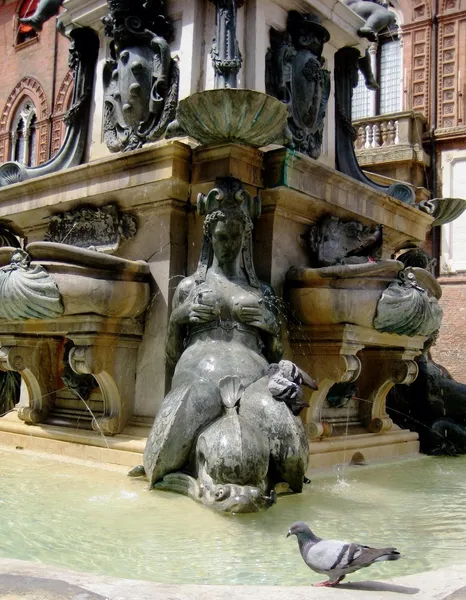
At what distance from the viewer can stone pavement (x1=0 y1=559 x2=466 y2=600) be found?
1900mm

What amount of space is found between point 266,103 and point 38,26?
2.83 meters

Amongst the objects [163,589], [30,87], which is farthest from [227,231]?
[30,87]

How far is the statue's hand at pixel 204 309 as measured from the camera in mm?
4336

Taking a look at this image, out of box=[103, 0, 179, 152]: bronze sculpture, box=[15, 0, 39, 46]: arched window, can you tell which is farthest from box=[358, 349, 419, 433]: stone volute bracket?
box=[15, 0, 39, 46]: arched window

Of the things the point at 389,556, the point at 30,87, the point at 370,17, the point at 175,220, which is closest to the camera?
the point at 389,556

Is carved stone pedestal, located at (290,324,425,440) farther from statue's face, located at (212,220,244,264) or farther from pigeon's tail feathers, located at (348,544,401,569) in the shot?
pigeon's tail feathers, located at (348,544,401,569)

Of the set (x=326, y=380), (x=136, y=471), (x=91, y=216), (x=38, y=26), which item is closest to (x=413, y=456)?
(x=326, y=380)

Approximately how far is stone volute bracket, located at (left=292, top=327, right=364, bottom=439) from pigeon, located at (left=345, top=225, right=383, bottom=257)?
85cm

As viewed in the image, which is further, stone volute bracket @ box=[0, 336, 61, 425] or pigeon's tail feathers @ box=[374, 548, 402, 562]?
stone volute bracket @ box=[0, 336, 61, 425]

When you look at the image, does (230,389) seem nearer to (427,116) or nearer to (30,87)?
(427,116)

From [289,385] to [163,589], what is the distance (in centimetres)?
200

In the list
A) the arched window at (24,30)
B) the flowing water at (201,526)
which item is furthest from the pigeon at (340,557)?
the arched window at (24,30)

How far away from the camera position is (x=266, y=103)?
4.26 metres

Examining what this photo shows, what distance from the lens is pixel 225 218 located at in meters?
4.41
